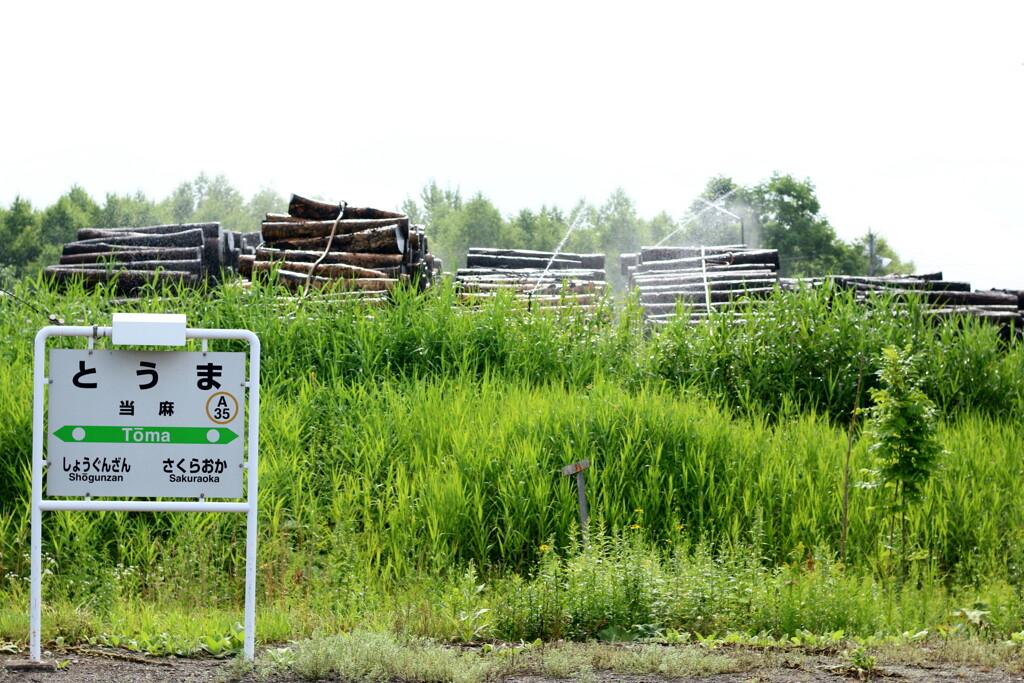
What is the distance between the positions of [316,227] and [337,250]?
0.74m

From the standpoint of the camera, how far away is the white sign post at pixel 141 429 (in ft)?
17.6

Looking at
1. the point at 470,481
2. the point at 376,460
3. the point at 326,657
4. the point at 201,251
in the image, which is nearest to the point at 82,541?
the point at 376,460

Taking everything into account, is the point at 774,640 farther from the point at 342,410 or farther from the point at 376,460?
the point at 342,410

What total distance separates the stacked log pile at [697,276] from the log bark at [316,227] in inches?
175

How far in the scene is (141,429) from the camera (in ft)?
17.7

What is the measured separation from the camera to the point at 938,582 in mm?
8078

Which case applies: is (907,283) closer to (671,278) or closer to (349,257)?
(671,278)

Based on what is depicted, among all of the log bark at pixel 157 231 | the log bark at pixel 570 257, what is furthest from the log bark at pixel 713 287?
the log bark at pixel 157 231

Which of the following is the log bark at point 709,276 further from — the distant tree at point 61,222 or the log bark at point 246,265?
the distant tree at point 61,222

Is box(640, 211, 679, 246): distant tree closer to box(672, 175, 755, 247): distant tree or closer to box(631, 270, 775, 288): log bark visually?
box(672, 175, 755, 247): distant tree

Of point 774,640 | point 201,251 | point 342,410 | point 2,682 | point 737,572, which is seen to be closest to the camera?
point 2,682

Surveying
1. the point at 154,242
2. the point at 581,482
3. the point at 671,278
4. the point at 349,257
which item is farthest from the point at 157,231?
the point at 581,482

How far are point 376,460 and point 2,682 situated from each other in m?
4.70

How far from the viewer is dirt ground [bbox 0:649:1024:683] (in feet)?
16.5
